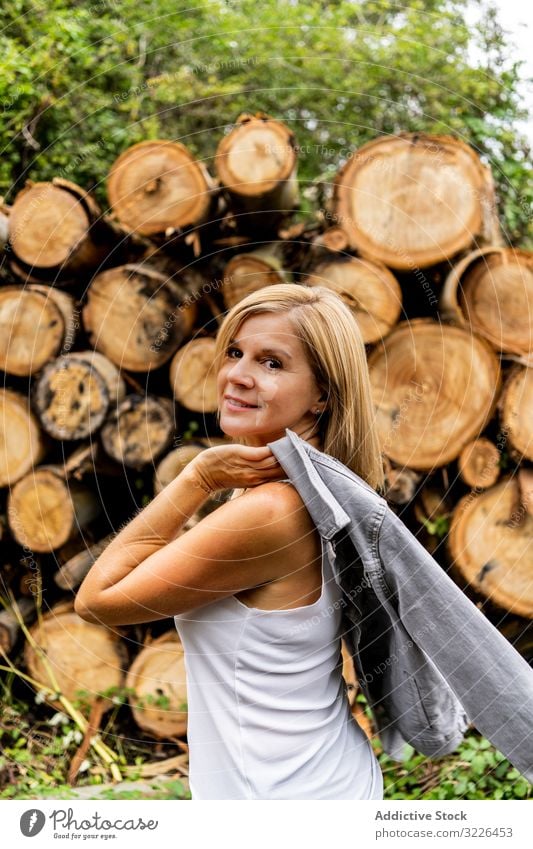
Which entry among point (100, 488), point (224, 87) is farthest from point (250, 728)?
point (224, 87)

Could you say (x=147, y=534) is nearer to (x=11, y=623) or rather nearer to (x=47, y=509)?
(x=47, y=509)

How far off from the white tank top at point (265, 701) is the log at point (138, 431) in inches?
26.5

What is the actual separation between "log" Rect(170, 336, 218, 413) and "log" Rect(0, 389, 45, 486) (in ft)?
0.95

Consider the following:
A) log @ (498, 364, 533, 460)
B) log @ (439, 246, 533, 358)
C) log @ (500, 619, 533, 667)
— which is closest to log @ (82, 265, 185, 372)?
log @ (439, 246, 533, 358)

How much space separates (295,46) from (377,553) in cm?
166

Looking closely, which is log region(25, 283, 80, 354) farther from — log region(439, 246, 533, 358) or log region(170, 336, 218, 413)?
log region(439, 246, 533, 358)

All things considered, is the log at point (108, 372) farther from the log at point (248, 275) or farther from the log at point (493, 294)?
the log at point (493, 294)

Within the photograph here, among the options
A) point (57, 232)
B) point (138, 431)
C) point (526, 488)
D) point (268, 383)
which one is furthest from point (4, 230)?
point (526, 488)

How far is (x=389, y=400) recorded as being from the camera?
141cm

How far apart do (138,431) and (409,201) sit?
2.14ft

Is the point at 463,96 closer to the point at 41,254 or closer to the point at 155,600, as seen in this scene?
the point at 41,254

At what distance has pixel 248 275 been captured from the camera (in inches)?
56.9

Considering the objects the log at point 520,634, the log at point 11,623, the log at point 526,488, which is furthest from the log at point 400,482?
the log at point 11,623

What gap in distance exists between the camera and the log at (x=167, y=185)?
56.7 inches
